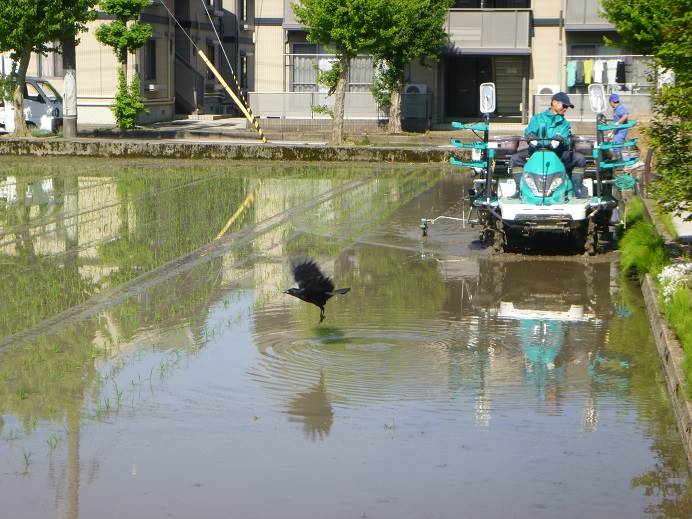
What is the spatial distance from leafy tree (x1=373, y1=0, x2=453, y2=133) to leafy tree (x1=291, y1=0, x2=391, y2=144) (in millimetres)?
591

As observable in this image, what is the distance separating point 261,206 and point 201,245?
161 inches

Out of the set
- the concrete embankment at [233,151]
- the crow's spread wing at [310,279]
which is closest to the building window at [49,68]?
the concrete embankment at [233,151]

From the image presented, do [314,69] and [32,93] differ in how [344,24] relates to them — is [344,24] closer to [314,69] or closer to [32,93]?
[314,69]

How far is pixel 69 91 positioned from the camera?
29.7m

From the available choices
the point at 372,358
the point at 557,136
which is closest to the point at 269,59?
the point at 557,136

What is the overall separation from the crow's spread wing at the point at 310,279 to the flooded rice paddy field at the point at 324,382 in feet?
1.58

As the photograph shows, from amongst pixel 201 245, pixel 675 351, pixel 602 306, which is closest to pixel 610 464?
pixel 675 351

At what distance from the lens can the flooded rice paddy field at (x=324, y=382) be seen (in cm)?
645

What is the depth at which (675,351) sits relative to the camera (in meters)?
8.61

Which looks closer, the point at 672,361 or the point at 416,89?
the point at 672,361

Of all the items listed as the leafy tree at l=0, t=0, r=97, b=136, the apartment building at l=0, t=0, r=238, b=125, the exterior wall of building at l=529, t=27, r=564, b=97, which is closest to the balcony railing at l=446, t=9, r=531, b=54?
the exterior wall of building at l=529, t=27, r=564, b=97

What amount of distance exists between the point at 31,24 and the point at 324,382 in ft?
74.9

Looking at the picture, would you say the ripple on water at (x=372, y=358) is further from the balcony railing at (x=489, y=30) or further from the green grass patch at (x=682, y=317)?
the balcony railing at (x=489, y=30)

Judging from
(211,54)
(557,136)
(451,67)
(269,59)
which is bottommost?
(557,136)
